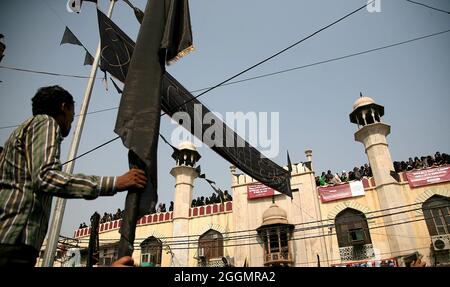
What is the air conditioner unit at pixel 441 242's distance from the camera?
15.4 m

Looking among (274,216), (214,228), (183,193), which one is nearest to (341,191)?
(274,216)

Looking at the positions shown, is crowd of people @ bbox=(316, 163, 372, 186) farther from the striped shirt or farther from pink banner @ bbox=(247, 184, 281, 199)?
the striped shirt

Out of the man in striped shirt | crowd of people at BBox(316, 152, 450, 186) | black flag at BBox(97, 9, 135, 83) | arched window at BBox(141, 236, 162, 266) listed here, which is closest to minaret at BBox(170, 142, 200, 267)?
arched window at BBox(141, 236, 162, 266)

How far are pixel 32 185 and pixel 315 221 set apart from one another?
733 inches

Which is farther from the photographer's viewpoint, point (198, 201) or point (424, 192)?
point (198, 201)

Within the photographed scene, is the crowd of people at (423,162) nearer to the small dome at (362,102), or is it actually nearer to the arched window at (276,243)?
the small dome at (362,102)

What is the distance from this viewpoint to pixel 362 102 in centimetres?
2053

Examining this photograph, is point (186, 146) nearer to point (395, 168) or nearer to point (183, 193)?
point (183, 193)

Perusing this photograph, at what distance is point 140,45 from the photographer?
2.55 metres

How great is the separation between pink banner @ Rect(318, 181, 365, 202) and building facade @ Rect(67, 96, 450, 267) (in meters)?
0.06

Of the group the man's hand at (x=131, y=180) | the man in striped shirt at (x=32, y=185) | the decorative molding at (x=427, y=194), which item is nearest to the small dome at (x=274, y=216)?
the decorative molding at (x=427, y=194)
